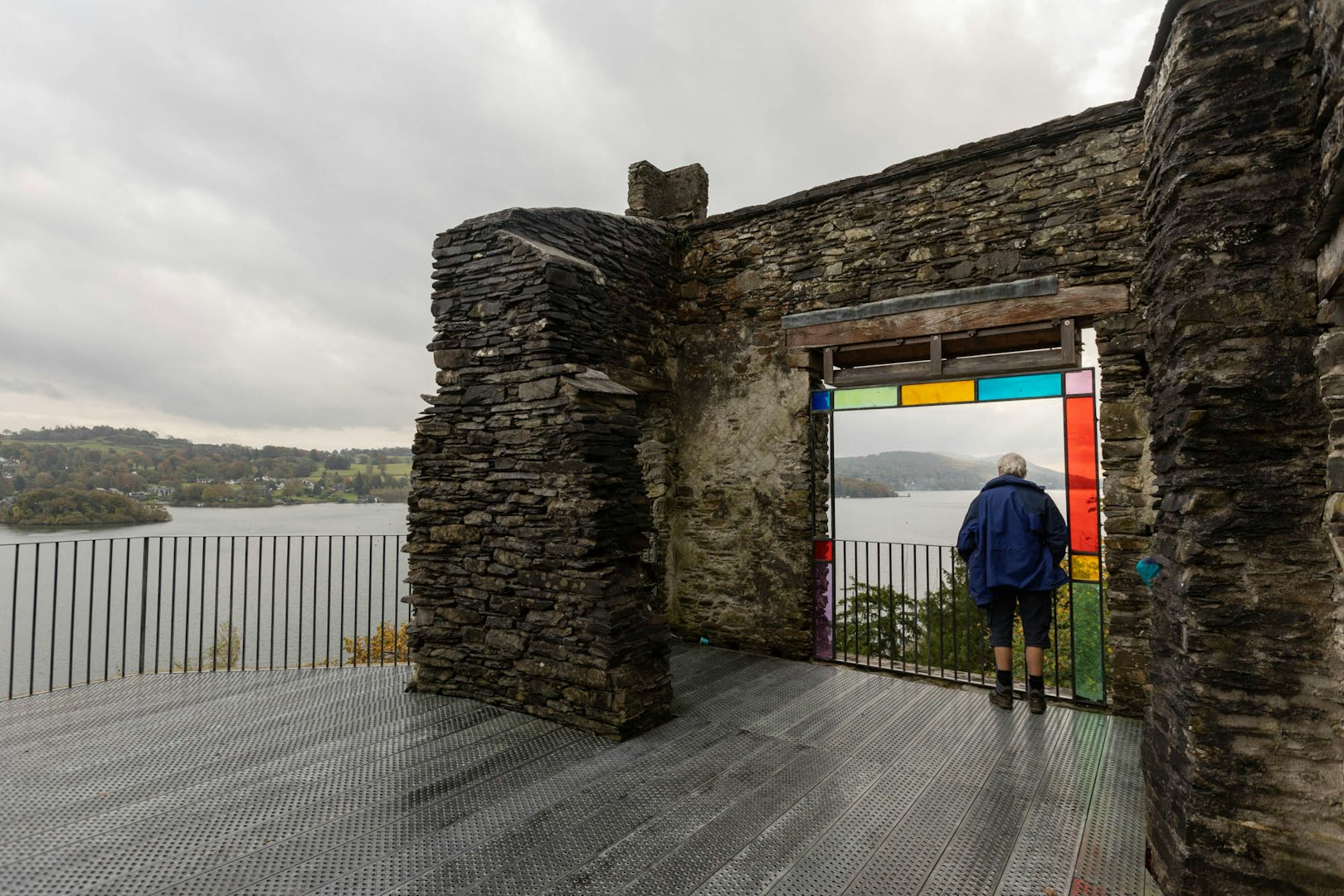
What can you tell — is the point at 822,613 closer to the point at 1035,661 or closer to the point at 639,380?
the point at 1035,661

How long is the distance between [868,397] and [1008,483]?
1335 millimetres

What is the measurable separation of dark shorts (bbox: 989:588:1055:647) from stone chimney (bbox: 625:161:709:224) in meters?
4.40

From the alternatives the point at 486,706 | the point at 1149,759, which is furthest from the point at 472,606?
the point at 1149,759

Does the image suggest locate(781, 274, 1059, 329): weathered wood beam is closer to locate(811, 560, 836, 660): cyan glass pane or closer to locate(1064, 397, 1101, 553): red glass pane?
locate(1064, 397, 1101, 553): red glass pane

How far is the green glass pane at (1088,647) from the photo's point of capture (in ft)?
13.2

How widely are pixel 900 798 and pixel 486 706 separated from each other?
2.67 metres

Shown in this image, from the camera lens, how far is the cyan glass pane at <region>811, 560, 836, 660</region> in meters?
5.13

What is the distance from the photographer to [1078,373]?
13.8 ft

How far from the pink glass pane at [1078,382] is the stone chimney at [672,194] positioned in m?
3.63

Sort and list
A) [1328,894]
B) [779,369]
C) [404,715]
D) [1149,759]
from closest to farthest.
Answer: [1328,894] < [1149,759] < [404,715] < [779,369]

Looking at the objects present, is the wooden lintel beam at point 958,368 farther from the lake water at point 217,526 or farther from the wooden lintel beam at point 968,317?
the lake water at point 217,526

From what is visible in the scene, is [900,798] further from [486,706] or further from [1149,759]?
[486,706]

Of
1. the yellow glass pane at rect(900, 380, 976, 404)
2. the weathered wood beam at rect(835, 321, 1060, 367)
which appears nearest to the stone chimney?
the weathered wood beam at rect(835, 321, 1060, 367)

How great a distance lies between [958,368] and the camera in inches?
182
